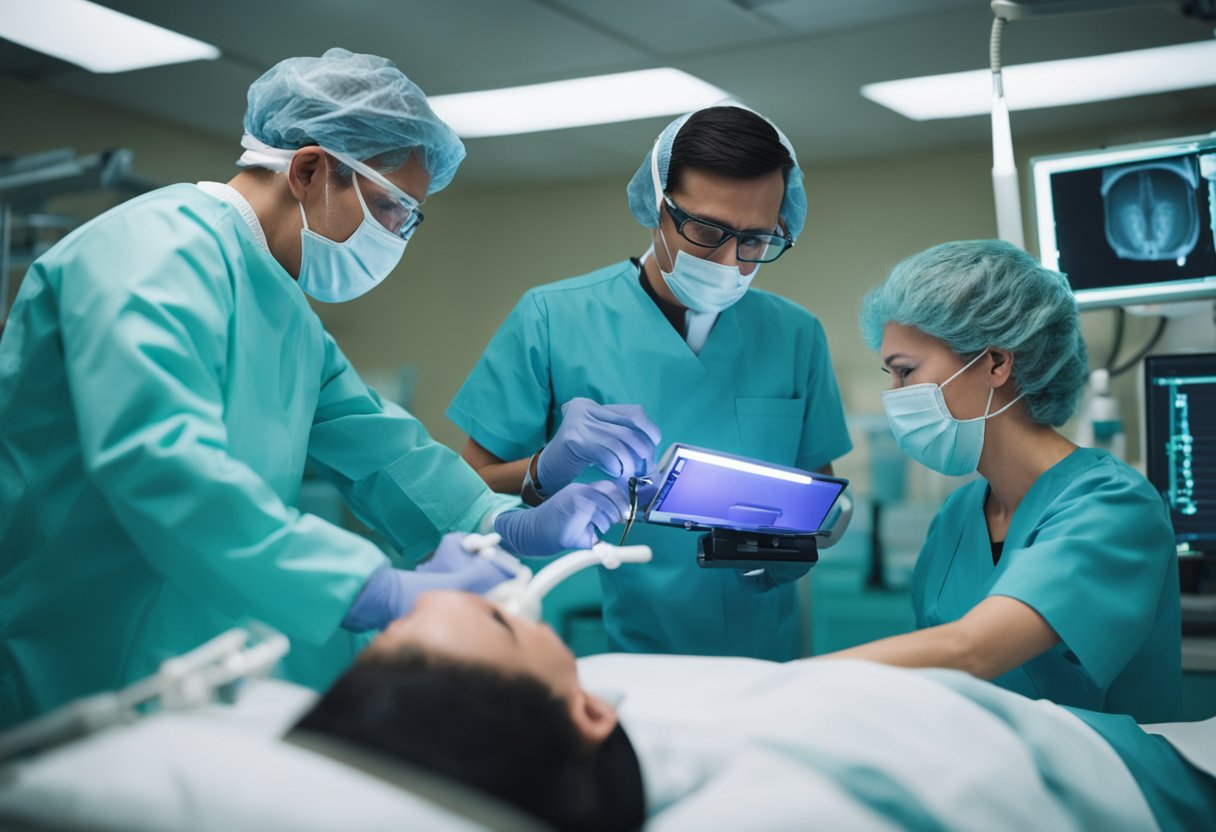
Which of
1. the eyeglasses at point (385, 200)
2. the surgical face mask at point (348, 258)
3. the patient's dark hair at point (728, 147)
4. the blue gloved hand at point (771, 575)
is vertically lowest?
the blue gloved hand at point (771, 575)

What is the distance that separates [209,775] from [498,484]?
1.20 metres

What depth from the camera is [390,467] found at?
164 cm

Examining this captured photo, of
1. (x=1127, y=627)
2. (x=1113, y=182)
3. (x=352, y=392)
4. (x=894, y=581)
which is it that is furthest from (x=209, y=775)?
(x=894, y=581)

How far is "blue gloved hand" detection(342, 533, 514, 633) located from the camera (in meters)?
1.14

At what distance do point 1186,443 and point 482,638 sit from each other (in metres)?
1.89

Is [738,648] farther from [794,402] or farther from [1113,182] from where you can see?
[1113,182]

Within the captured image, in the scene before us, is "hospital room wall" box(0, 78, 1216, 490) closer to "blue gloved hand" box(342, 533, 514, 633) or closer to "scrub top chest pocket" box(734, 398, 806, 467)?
"scrub top chest pocket" box(734, 398, 806, 467)

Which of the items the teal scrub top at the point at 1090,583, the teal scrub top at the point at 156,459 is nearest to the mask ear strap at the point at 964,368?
the teal scrub top at the point at 1090,583

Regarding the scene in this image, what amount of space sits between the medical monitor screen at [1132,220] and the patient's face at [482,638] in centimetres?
170

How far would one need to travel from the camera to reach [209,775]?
0.81m

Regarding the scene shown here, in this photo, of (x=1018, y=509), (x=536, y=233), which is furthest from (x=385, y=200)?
(x=536, y=233)

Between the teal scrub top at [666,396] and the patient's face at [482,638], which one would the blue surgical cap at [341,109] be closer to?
the teal scrub top at [666,396]

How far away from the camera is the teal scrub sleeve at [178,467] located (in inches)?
42.8

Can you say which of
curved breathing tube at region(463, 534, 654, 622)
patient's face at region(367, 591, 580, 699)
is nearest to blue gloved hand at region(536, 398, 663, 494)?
curved breathing tube at region(463, 534, 654, 622)
